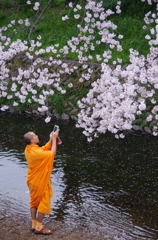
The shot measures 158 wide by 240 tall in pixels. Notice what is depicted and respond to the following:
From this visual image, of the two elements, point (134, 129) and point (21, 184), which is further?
point (134, 129)

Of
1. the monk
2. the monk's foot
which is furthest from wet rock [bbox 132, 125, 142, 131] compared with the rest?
the monk's foot

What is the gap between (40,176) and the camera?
576 cm

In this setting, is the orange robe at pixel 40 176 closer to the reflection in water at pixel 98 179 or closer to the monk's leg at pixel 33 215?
the monk's leg at pixel 33 215

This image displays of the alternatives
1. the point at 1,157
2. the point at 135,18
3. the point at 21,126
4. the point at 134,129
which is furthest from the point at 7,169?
the point at 135,18

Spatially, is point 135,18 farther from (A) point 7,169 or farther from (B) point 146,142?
(A) point 7,169

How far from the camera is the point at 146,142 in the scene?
41.4ft

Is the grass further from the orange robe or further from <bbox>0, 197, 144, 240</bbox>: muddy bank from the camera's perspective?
the orange robe

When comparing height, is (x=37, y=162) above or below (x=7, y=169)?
above

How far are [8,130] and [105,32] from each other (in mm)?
5130

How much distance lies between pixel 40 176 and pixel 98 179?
3.66 m

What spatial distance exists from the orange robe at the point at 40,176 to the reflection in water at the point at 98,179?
109 cm

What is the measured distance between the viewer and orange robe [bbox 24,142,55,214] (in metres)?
5.73

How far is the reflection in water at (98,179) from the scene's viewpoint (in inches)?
273

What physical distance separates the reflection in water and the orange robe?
3.57 ft
